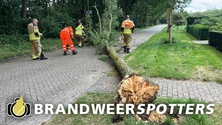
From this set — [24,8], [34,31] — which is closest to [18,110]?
[34,31]

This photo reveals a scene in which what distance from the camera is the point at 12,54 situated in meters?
12.2

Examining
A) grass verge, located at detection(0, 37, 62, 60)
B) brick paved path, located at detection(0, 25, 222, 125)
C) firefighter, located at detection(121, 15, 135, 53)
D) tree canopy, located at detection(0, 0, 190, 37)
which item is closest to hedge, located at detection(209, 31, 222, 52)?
tree canopy, located at detection(0, 0, 190, 37)

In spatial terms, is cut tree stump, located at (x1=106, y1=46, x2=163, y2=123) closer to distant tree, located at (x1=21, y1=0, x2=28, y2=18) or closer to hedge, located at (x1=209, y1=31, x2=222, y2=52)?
hedge, located at (x1=209, y1=31, x2=222, y2=52)

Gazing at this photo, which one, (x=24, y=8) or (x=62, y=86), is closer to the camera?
(x=62, y=86)

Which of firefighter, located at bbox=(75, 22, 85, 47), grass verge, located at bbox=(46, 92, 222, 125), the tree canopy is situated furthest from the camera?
the tree canopy

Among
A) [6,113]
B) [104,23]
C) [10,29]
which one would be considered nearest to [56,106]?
[6,113]

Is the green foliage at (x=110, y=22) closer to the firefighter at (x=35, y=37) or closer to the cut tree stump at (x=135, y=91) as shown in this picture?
the firefighter at (x=35, y=37)

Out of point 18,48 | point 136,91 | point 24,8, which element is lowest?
point 136,91

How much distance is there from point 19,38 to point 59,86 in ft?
35.3

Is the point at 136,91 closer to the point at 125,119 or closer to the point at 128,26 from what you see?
the point at 125,119

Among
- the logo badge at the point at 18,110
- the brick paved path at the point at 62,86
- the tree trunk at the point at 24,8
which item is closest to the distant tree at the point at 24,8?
the tree trunk at the point at 24,8

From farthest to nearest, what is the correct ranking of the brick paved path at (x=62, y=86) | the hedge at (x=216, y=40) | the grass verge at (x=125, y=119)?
the hedge at (x=216, y=40) → the brick paved path at (x=62, y=86) → the grass verge at (x=125, y=119)

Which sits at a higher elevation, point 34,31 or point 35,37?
point 34,31

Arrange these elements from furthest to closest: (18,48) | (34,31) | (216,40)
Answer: (18,48) → (216,40) → (34,31)
